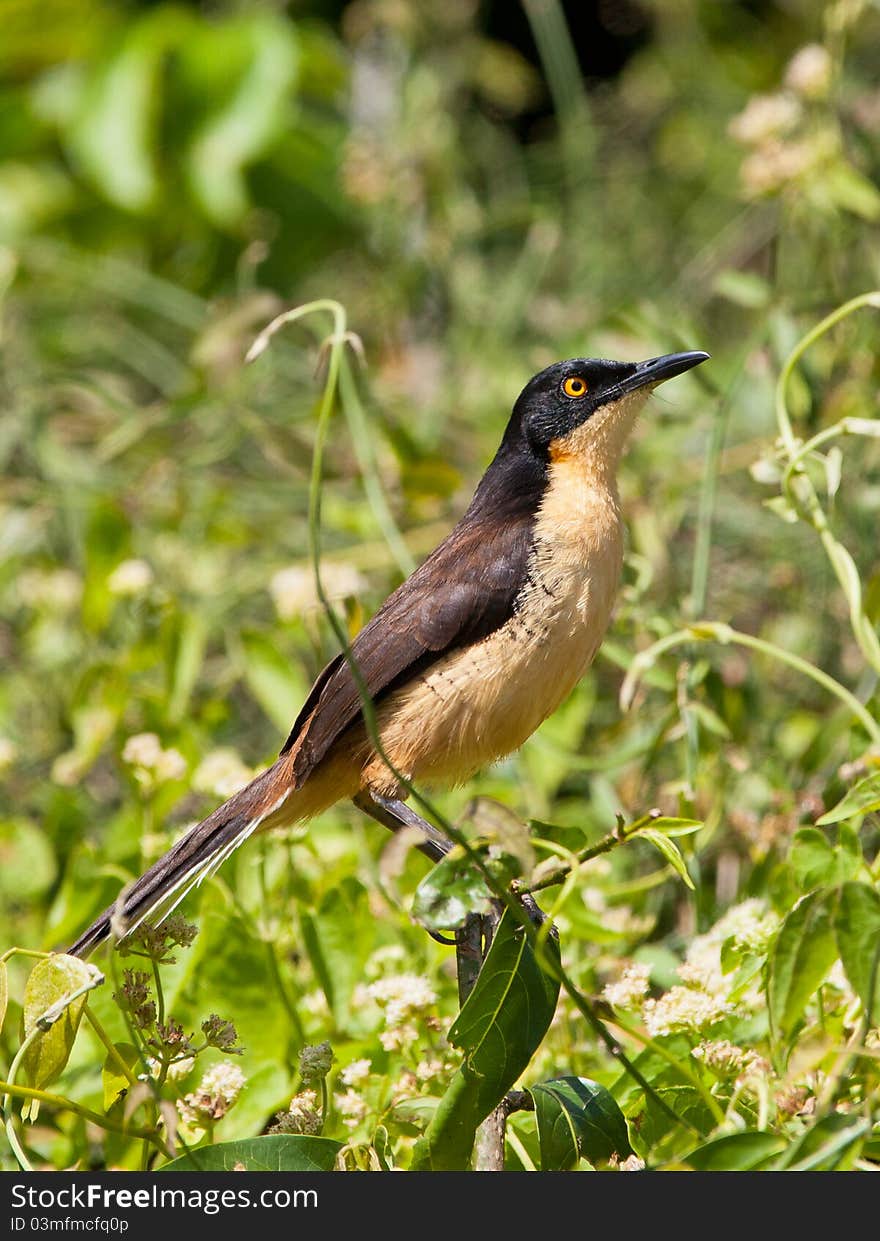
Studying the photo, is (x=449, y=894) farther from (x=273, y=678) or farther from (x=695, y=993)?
(x=273, y=678)

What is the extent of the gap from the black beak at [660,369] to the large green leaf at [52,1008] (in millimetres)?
1916

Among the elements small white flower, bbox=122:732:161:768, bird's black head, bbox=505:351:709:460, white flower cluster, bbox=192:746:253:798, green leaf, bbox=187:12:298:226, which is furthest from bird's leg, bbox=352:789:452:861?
green leaf, bbox=187:12:298:226

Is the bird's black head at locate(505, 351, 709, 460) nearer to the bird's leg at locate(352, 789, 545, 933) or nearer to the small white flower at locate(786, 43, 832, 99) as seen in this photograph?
the bird's leg at locate(352, 789, 545, 933)

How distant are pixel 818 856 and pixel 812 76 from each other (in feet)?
8.73

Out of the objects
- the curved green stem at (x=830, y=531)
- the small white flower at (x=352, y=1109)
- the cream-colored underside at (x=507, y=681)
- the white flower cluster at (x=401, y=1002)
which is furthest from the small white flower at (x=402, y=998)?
the curved green stem at (x=830, y=531)

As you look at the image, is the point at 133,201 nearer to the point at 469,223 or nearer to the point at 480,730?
the point at 469,223

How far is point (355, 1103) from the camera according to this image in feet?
8.46

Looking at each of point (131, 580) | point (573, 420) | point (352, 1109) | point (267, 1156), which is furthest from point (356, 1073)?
point (131, 580)

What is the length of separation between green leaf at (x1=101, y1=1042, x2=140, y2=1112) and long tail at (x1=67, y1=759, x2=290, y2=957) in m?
0.24

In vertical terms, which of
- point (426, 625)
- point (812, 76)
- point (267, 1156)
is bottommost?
point (267, 1156)

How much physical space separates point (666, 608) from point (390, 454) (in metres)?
1.14

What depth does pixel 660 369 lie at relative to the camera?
11.3ft
